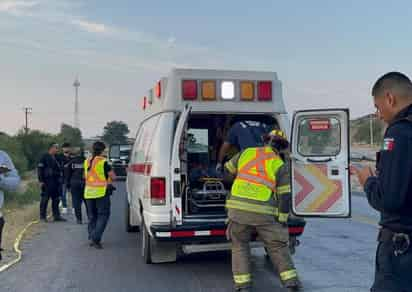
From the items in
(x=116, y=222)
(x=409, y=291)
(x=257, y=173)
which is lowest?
(x=116, y=222)

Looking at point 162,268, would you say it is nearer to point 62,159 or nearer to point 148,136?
→ point 148,136

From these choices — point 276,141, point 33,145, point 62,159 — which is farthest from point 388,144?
point 33,145

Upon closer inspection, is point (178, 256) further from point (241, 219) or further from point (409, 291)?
point (409, 291)

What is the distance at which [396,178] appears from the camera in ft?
8.91

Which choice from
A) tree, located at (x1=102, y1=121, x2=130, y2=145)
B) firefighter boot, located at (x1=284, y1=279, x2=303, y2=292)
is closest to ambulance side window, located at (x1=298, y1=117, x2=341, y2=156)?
firefighter boot, located at (x1=284, y1=279, x2=303, y2=292)

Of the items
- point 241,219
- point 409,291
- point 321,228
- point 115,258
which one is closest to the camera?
point 409,291

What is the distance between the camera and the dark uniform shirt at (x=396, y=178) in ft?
8.90

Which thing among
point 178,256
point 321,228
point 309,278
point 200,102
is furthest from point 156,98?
point 321,228

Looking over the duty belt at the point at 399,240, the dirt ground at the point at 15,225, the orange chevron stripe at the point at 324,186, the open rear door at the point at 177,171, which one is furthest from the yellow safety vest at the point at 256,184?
the dirt ground at the point at 15,225

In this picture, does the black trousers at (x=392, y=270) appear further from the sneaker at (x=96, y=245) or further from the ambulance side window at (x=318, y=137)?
the sneaker at (x=96, y=245)

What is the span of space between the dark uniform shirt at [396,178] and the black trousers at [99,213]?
6797 mm

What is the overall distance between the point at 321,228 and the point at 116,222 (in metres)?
4.43

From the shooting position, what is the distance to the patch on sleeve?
2766 mm

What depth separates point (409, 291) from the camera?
9.47ft
